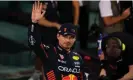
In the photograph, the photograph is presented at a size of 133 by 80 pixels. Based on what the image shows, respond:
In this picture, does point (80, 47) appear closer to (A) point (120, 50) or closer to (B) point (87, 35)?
(B) point (87, 35)

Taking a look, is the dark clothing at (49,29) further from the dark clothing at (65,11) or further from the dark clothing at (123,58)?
the dark clothing at (65,11)

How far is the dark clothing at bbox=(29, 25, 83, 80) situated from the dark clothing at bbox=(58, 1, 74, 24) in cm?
238

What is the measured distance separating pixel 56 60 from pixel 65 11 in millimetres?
2702

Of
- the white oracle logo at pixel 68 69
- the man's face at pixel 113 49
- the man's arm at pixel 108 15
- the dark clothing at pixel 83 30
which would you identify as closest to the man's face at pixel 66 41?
the white oracle logo at pixel 68 69

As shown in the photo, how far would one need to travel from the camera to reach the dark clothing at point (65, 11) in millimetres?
6652

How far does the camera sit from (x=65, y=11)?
22.4 feet

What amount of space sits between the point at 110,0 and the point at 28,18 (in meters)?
1.59

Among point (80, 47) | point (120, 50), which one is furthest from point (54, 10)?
point (80, 47)

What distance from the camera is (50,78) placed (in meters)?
4.18

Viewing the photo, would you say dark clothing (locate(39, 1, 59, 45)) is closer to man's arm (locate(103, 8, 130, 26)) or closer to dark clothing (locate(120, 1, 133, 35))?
man's arm (locate(103, 8, 130, 26))

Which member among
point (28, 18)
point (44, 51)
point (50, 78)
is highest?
point (28, 18)

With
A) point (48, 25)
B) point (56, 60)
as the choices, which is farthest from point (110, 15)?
point (56, 60)

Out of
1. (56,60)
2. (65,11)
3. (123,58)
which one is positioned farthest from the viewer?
(65,11)

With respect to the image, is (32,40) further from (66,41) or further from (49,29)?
(49,29)
